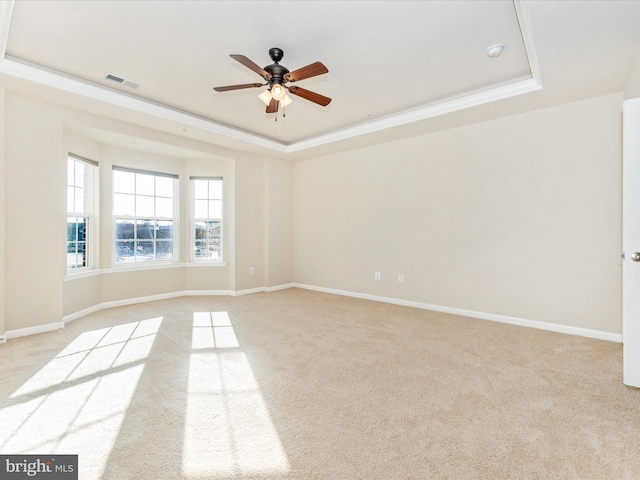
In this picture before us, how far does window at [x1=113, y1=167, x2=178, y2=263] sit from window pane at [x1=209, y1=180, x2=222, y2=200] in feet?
1.97

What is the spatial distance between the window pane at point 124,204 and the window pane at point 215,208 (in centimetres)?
122

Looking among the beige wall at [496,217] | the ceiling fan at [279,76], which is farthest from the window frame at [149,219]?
the ceiling fan at [279,76]

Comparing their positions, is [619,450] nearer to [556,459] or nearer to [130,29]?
[556,459]

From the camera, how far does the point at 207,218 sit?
5.59 m

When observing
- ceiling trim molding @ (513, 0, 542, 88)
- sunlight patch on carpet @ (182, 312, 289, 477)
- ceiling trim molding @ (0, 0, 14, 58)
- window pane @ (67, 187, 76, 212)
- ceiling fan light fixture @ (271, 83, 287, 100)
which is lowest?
sunlight patch on carpet @ (182, 312, 289, 477)

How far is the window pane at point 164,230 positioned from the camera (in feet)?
17.4

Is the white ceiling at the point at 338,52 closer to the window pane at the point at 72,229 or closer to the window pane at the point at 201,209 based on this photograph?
the window pane at the point at 72,229

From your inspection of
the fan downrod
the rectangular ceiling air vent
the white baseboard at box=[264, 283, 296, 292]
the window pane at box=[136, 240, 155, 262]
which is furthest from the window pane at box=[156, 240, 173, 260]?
the fan downrod

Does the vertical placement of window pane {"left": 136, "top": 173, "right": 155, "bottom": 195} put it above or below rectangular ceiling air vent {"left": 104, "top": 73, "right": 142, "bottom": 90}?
below

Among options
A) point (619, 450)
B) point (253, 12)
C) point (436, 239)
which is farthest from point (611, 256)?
point (253, 12)

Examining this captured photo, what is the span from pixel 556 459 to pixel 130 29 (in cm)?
404

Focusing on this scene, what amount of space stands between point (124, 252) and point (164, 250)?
2.05ft

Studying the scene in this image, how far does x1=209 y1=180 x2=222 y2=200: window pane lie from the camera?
5.61 m

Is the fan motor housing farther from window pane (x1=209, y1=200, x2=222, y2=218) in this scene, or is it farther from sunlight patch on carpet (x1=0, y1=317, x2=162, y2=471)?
window pane (x1=209, y1=200, x2=222, y2=218)
